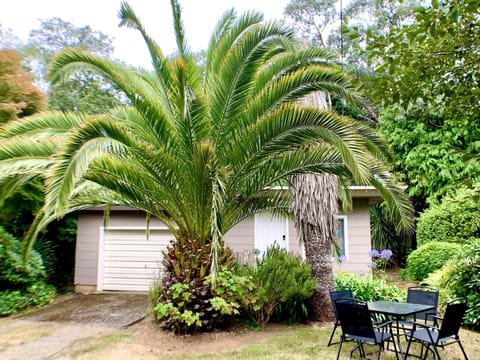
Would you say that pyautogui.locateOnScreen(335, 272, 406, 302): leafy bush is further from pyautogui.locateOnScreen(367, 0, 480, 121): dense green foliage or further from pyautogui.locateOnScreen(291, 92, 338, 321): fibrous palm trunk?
pyautogui.locateOnScreen(367, 0, 480, 121): dense green foliage

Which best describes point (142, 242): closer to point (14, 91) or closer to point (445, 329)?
point (14, 91)

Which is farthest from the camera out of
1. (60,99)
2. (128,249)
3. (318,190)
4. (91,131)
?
(60,99)

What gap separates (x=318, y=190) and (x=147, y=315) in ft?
14.2

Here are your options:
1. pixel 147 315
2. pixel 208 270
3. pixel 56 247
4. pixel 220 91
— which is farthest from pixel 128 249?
pixel 220 91

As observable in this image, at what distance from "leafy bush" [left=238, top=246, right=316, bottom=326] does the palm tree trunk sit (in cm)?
26

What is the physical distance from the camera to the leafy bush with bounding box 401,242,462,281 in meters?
9.84

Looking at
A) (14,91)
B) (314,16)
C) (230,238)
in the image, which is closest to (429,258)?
(230,238)

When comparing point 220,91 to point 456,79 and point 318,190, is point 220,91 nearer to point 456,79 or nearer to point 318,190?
point 318,190

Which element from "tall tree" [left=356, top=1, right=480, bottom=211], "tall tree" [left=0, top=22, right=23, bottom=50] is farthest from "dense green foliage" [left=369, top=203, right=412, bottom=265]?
"tall tree" [left=0, top=22, right=23, bottom=50]

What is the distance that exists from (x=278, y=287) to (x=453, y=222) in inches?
313

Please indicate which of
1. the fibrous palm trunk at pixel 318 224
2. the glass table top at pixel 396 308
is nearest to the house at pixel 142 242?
the fibrous palm trunk at pixel 318 224

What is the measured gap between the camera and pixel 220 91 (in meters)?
5.48

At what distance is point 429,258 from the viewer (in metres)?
10.3

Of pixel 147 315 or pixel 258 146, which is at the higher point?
pixel 258 146
